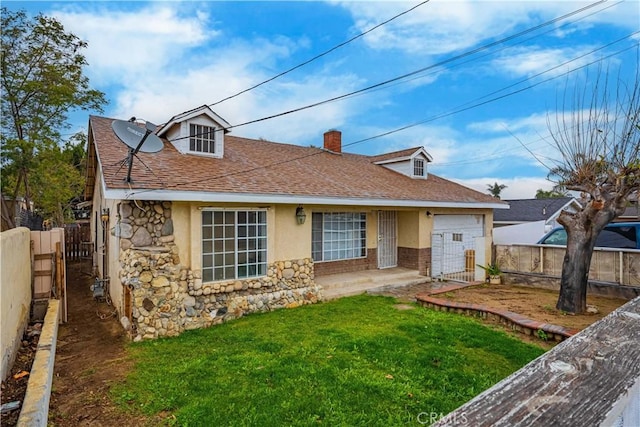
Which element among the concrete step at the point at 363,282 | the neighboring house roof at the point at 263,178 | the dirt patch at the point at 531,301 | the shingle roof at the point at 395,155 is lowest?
the dirt patch at the point at 531,301

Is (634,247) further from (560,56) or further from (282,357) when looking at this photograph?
(282,357)

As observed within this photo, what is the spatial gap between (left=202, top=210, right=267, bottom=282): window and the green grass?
125 centimetres

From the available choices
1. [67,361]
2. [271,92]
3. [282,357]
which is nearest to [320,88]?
[271,92]

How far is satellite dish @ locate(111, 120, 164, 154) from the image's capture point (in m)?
7.28

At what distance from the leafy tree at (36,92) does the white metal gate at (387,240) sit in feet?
55.7

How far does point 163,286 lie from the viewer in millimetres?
7352

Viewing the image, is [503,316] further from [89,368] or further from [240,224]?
[89,368]

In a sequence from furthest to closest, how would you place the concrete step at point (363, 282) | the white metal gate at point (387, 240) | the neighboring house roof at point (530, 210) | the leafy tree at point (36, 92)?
the neighboring house roof at point (530, 210), the leafy tree at point (36, 92), the white metal gate at point (387, 240), the concrete step at point (363, 282)

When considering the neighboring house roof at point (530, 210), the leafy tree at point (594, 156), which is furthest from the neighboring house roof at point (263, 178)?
the neighboring house roof at point (530, 210)

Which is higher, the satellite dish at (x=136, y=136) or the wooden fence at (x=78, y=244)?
the satellite dish at (x=136, y=136)

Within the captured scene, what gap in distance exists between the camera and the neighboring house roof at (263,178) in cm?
769

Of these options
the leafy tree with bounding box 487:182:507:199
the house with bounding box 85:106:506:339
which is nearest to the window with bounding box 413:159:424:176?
the house with bounding box 85:106:506:339

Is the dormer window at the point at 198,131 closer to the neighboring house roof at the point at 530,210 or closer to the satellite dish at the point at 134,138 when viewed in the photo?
the satellite dish at the point at 134,138

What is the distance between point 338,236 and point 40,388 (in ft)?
30.1
